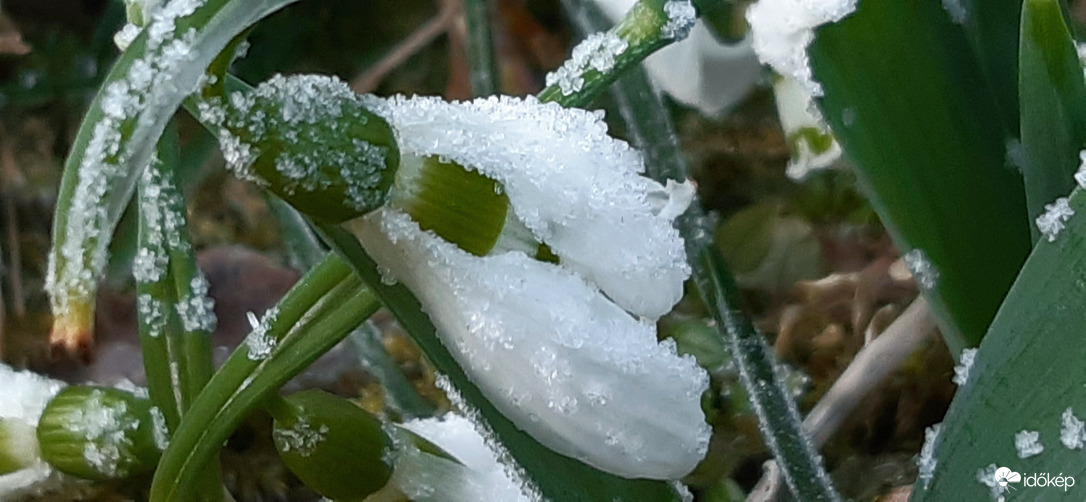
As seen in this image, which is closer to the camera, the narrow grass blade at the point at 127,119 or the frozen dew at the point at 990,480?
the narrow grass blade at the point at 127,119

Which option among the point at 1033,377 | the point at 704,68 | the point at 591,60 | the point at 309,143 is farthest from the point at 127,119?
the point at 704,68

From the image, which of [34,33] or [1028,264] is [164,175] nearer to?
[1028,264]

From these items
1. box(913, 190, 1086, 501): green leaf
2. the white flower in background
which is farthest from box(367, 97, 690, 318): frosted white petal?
box(913, 190, 1086, 501): green leaf

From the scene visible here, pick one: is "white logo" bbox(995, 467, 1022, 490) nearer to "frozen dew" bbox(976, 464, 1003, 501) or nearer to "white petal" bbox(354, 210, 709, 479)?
"frozen dew" bbox(976, 464, 1003, 501)

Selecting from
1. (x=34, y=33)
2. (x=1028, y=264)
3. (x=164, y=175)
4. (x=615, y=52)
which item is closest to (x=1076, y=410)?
(x=1028, y=264)

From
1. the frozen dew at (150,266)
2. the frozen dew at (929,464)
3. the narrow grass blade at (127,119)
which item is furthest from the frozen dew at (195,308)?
the frozen dew at (929,464)

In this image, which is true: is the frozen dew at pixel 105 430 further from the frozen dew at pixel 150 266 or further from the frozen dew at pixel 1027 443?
the frozen dew at pixel 1027 443

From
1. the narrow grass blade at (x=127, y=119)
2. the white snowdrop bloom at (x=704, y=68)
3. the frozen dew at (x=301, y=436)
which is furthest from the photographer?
the white snowdrop bloom at (x=704, y=68)

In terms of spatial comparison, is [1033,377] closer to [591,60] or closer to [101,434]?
[591,60]
